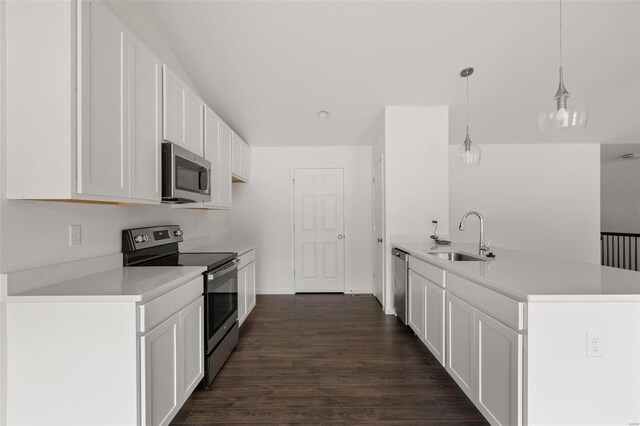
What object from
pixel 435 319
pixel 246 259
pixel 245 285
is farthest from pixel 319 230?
pixel 435 319

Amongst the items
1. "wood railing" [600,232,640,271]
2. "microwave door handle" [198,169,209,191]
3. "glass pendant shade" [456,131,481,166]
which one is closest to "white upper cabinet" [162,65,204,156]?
"microwave door handle" [198,169,209,191]

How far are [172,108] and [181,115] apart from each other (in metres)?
0.15

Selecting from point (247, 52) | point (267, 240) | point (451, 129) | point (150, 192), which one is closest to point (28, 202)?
point (150, 192)

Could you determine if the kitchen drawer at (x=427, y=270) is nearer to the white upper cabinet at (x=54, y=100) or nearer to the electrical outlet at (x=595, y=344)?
the electrical outlet at (x=595, y=344)

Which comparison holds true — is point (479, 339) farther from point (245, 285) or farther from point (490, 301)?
point (245, 285)

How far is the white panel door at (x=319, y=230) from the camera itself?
5109mm

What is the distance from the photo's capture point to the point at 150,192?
206 cm

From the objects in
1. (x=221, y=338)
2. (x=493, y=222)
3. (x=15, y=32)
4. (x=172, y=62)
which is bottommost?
(x=221, y=338)

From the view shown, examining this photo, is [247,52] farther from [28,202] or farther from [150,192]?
[28,202]

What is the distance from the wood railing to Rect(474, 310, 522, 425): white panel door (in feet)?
20.6

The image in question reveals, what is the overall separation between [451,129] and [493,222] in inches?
78.0

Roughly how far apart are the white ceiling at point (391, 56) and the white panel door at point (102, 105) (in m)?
1.48

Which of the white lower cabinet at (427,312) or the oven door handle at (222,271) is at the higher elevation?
the oven door handle at (222,271)

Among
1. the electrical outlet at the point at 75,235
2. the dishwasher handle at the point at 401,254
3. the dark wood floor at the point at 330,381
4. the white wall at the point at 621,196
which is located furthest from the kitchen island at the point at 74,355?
the white wall at the point at 621,196
